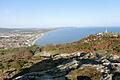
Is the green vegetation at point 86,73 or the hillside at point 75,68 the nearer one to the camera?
the green vegetation at point 86,73

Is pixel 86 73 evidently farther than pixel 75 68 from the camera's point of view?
No

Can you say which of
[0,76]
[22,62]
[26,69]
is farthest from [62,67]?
[22,62]

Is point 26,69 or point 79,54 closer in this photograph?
point 26,69

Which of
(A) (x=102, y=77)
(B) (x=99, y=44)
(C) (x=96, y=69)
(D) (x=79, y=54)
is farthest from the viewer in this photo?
(B) (x=99, y=44)

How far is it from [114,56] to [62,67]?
21.6 ft

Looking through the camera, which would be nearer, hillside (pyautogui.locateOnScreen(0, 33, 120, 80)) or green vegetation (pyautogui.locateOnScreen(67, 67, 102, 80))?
green vegetation (pyautogui.locateOnScreen(67, 67, 102, 80))

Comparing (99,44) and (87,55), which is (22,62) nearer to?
(87,55)

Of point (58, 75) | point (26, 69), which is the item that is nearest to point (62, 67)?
point (58, 75)

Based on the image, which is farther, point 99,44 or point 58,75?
point 99,44

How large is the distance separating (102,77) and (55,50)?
54.6 feet

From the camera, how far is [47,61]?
2903 cm

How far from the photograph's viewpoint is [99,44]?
35406mm

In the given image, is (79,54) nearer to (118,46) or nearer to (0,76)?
(118,46)

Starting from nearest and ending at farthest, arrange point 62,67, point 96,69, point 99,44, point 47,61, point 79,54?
point 96,69
point 62,67
point 47,61
point 79,54
point 99,44
